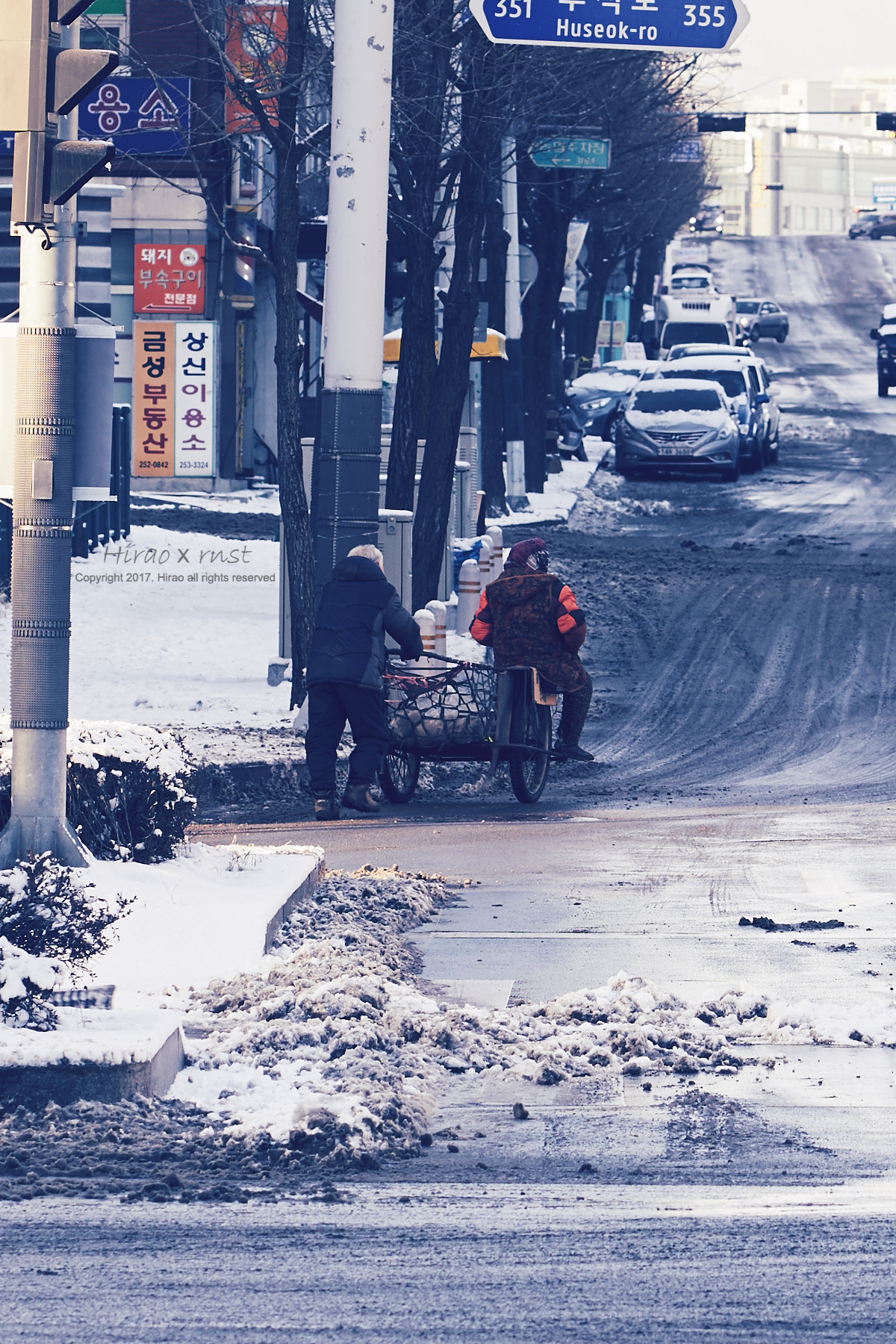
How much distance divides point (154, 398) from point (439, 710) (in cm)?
2073

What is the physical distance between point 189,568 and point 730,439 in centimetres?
1601

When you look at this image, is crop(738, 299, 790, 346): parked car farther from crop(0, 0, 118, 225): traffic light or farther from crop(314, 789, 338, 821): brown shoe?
crop(0, 0, 118, 225): traffic light

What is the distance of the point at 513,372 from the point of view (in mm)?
30734

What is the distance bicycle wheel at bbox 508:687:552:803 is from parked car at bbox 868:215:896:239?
106m

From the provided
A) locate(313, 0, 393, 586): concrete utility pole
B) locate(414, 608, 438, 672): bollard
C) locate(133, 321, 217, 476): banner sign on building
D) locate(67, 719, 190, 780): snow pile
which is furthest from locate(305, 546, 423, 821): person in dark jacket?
locate(133, 321, 217, 476): banner sign on building

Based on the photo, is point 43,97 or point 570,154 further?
point 570,154

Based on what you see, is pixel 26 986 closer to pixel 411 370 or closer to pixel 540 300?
pixel 411 370

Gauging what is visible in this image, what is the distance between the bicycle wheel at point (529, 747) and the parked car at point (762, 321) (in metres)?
62.2

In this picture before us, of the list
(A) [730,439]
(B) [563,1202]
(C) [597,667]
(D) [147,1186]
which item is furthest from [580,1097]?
(A) [730,439]

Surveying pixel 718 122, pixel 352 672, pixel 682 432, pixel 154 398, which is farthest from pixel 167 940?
pixel 718 122

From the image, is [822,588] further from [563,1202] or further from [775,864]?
[563,1202]

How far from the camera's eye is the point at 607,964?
8.12 meters

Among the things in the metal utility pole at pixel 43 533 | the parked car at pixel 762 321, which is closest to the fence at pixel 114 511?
the metal utility pole at pixel 43 533

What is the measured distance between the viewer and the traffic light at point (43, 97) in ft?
23.3
